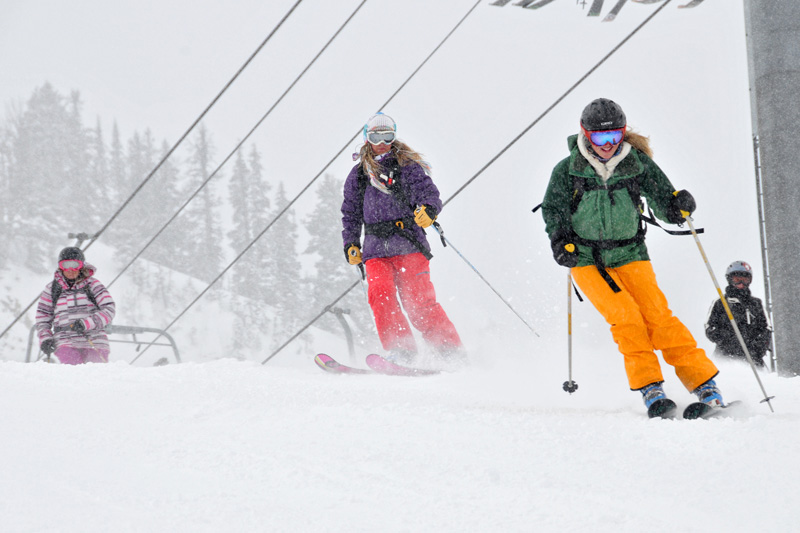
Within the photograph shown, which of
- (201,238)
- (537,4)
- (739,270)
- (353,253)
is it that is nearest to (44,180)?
(201,238)

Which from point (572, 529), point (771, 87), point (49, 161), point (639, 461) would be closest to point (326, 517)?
point (572, 529)

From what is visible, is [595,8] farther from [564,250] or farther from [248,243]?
[248,243]

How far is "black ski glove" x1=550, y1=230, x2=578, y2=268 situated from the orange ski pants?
0.17 metres

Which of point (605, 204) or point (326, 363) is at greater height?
point (605, 204)

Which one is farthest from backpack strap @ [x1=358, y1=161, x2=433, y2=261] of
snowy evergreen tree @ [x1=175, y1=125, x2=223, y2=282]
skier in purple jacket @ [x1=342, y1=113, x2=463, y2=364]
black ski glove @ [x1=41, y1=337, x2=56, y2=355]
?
snowy evergreen tree @ [x1=175, y1=125, x2=223, y2=282]

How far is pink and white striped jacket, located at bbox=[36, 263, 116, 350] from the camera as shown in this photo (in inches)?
282

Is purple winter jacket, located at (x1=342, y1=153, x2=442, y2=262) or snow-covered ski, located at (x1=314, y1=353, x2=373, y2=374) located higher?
purple winter jacket, located at (x1=342, y1=153, x2=442, y2=262)

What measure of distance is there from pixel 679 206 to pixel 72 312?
6.02 m

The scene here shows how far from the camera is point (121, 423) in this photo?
327 cm

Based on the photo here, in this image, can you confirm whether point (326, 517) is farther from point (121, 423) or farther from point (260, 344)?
point (260, 344)

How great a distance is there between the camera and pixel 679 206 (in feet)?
12.3

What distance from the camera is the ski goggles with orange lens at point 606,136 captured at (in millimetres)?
3711

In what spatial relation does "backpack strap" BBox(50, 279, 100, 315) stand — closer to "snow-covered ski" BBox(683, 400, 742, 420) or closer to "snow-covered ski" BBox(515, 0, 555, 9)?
"snow-covered ski" BBox(515, 0, 555, 9)

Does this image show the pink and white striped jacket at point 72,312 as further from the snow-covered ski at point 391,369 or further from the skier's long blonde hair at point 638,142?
the skier's long blonde hair at point 638,142
